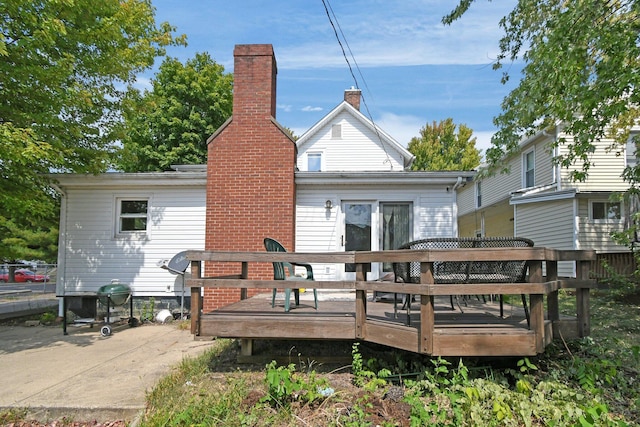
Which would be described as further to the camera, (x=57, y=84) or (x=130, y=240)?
(x=130, y=240)

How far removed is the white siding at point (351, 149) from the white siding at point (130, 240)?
9.16 meters

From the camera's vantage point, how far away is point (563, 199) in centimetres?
1423

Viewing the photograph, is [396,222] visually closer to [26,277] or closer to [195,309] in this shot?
[195,309]

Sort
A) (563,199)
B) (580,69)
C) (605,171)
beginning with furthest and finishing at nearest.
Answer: (605,171)
(563,199)
(580,69)

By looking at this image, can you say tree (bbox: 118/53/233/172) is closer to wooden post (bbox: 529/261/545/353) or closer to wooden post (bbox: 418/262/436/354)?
wooden post (bbox: 418/262/436/354)

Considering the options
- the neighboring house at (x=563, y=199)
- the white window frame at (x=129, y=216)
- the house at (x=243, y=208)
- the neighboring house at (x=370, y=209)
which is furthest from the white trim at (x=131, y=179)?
the neighboring house at (x=563, y=199)

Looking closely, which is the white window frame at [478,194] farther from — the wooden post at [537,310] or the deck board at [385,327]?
the wooden post at [537,310]

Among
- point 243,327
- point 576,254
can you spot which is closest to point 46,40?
point 243,327

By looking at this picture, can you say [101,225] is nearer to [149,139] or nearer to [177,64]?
[149,139]

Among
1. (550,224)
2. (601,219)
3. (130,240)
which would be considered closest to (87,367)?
(130,240)

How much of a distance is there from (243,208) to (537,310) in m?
6.11

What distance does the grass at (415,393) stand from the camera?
3428 mm

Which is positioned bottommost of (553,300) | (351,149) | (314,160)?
(553,300)

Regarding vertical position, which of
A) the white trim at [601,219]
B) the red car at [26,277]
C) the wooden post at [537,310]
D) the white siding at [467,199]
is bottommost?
the red car at [26,277]
